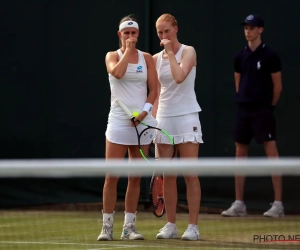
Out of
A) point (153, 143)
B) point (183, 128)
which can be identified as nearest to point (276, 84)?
point (153, 143)

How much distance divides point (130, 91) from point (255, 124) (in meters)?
2.19

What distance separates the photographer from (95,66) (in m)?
9.60

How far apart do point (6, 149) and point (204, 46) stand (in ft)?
7.80

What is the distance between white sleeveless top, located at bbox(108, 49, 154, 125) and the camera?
6.32 m

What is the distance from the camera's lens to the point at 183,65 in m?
6.31

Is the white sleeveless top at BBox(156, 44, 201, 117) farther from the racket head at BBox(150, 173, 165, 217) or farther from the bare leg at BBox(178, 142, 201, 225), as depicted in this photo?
the racket head at BBox(150, 173, 165, 217)

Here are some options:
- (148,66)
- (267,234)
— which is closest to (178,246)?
(267,234)

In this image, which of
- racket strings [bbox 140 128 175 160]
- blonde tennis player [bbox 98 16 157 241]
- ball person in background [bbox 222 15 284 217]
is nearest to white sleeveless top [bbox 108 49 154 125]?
blonde tennis player [bbox 98 16 157 241]

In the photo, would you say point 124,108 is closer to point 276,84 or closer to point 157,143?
point 157,143

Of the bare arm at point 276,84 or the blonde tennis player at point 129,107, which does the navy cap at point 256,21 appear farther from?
the blonde tennis player at point 129,107

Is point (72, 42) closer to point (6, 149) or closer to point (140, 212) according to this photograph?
point (6, 149)

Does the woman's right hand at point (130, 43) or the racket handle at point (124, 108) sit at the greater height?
the woman's right hand at point (130, 43)

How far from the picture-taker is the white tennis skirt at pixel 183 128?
6316mm

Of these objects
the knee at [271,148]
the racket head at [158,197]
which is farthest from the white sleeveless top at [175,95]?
the knee at [271,148]
